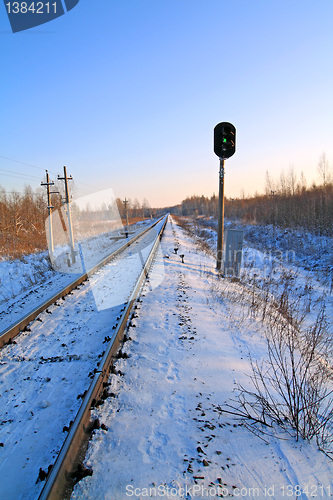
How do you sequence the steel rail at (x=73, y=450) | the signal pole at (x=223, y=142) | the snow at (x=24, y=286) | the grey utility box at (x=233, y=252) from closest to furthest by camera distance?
the steel rail at (x=73, y=450), the snow at (x=24, y=286), the signal pole at (x=223, y=142), the grey utility box at (x=233, y=252)

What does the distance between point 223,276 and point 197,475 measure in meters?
7.37

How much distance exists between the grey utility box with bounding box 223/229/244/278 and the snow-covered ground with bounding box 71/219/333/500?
15.4 feet

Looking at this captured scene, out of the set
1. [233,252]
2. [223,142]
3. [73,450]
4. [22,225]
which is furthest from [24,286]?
[22,225]

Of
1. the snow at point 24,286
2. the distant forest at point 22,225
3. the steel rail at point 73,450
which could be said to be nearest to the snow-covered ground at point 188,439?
the steel rail at point 73,450

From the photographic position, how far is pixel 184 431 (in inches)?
92.4

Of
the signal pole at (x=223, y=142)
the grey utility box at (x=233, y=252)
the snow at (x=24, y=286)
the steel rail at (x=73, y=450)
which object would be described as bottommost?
the snow at (x=24, y=286)

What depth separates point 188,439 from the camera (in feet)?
7.39

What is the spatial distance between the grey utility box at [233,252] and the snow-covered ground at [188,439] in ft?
15.4

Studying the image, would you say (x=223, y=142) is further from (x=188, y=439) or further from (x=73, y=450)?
(x=73, y=450)

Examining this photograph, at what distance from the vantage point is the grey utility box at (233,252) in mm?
8781

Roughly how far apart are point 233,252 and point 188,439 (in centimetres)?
718

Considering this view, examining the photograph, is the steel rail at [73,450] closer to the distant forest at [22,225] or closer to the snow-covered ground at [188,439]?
the snow-covered ground at [188,439]

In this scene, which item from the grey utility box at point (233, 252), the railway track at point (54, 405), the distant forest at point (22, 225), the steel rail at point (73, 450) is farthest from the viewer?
the distant forest at point (22, 225)

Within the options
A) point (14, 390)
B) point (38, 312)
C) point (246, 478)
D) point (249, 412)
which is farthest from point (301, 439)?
point (38, 312)
